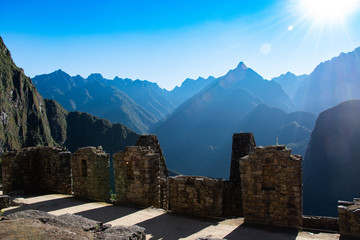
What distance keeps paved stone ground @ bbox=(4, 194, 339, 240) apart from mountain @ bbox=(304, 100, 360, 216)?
192ft

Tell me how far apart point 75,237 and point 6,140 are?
101343 mm

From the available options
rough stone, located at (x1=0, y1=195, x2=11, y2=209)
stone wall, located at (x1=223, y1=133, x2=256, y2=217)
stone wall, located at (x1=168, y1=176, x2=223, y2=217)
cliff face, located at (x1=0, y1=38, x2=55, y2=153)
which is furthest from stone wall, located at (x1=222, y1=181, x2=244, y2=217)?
cliff face, located at (x1=0, y1=38, x2=55, y2=153)

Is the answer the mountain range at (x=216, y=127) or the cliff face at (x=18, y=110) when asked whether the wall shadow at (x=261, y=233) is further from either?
the cliff face at (x=18, y=110)

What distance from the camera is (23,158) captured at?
55.1 ft

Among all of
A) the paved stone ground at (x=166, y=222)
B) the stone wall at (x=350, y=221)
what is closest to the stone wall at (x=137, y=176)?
the paved stone ground at (x=166, y=222)

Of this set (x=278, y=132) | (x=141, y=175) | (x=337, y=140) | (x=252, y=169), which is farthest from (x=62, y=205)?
(x=278, y=132)

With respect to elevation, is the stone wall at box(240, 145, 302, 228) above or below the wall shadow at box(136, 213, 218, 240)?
above

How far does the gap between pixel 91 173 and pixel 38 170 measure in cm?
540

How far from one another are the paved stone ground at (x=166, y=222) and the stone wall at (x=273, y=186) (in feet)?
1.59

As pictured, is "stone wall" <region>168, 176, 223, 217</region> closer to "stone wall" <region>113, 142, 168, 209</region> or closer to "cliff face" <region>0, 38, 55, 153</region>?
"stone wall" <region>113, 142, 168, 209</region>

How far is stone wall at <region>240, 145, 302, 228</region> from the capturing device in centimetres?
896

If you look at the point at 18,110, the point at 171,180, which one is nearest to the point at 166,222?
the point at 171,180

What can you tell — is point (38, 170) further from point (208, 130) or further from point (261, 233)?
point (208, 130)

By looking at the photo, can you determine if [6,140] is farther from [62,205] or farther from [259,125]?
[259,125]
